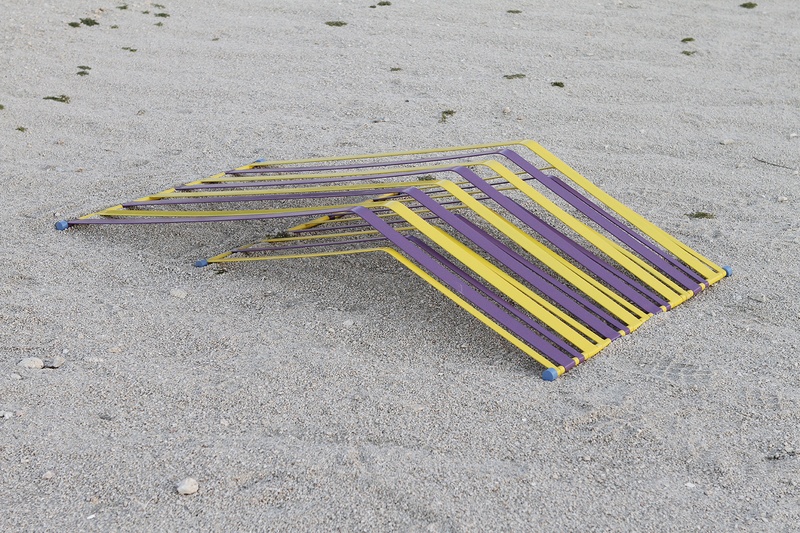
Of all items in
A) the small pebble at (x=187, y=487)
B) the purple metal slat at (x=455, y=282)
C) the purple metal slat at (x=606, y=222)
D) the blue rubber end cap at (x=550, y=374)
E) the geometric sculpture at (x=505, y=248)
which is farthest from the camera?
the purple metal slat at (x=606, y=222)

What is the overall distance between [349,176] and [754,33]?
5.41 metres

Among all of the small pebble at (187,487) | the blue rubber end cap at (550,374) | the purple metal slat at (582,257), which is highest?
the purple metal slat at (582,257)

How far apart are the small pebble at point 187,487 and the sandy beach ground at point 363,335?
1.1 inches

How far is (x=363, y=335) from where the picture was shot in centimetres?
344

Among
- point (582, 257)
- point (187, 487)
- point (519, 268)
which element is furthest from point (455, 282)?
point (187, 487)

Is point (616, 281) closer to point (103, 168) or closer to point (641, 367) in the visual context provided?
point (641, 367)

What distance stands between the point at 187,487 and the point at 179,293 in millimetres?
1428

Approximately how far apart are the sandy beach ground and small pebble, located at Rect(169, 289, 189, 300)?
1 cm

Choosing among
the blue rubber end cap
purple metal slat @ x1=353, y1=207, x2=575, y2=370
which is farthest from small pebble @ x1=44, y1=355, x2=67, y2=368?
the blue rubber end cap

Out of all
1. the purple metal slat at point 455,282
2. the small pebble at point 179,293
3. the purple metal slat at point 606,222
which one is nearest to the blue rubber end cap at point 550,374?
the purple metal slat at point 455,282

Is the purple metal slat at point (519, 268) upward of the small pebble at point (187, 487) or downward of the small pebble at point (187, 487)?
upward

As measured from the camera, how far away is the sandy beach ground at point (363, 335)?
8.32 feet

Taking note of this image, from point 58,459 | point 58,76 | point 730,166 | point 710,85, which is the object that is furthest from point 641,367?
point 58,76

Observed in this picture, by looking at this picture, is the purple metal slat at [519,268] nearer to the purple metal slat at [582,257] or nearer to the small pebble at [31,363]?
the purple metal slat at [582,257]
